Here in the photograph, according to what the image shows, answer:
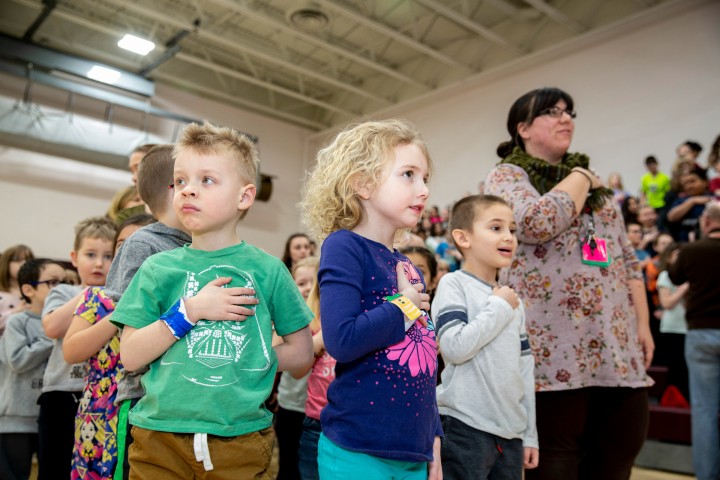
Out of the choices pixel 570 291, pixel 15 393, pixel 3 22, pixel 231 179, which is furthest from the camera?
pixel 3 22

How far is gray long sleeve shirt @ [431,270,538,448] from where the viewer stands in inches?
65.7

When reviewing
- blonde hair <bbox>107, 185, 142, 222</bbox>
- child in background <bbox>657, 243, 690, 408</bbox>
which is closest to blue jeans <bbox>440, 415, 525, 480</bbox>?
blonde hair <bbox>107, 185, 142, 222</bbox>

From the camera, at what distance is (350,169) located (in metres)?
1.41

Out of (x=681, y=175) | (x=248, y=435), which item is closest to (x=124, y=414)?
(x=248, y=435)

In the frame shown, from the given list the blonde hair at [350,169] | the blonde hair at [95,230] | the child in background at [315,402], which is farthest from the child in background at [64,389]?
the blonde hair at [350,169]

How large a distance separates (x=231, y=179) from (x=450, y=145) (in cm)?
974

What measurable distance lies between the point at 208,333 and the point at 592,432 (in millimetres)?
1387

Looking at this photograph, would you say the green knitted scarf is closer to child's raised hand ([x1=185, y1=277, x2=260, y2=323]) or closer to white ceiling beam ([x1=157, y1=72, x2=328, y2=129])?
child's raised hand ([x1=185, y1=277, x2=260, y2=323])

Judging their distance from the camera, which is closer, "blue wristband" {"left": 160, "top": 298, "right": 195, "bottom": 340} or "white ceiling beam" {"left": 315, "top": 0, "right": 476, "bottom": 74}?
"blue wristband" {"left": 160, "top": 298, "right": 195, "bottom": 340}

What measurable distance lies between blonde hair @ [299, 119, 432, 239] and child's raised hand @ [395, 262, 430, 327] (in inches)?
7.1

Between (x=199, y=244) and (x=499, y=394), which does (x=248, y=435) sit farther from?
(x=499, y=394)

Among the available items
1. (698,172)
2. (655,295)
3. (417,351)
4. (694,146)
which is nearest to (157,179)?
(417,351)

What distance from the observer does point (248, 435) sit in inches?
49.4

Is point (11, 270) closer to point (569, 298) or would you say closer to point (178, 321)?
point (178, 321)
